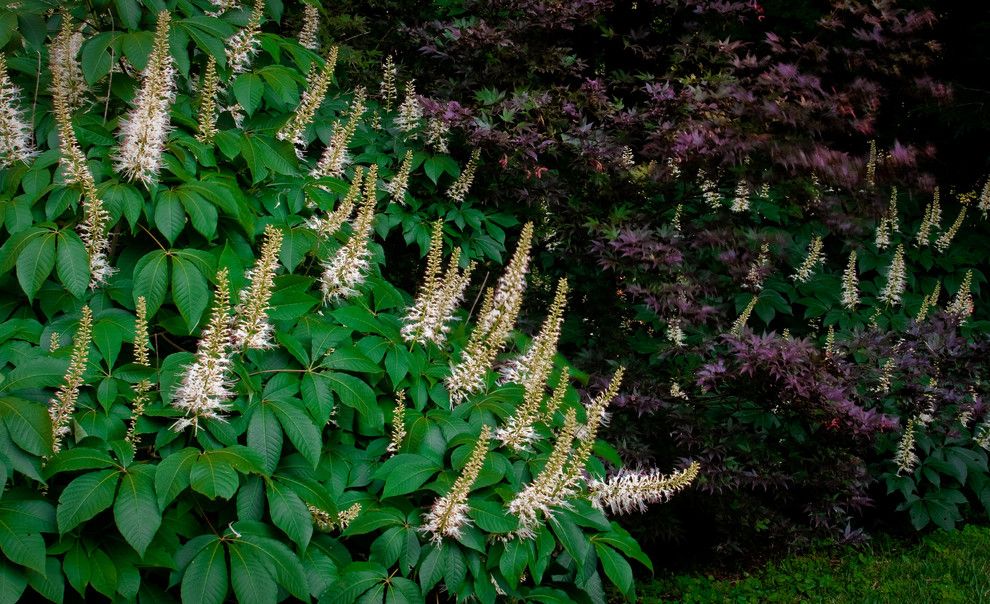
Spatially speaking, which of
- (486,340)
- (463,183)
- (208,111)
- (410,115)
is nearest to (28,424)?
(208,111)

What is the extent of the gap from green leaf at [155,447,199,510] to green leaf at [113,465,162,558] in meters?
0.03

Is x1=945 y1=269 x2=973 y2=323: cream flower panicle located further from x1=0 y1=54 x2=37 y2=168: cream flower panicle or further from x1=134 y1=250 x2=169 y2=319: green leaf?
x1=0 y1=54 x2=37 y2=168: cream flower panicle

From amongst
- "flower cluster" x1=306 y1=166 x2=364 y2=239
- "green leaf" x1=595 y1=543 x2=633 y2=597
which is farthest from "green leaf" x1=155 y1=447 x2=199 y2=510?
"green leaf" x1=595 y1=543 x2=633 y2=597

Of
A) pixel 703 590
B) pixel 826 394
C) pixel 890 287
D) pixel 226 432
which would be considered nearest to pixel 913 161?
pixel 890 287

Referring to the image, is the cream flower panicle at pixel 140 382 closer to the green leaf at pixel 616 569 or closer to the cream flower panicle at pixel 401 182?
the green leaf at pixel 616 569

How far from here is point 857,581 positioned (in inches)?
192

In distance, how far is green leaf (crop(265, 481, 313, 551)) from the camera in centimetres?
253

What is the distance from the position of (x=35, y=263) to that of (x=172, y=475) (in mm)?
967

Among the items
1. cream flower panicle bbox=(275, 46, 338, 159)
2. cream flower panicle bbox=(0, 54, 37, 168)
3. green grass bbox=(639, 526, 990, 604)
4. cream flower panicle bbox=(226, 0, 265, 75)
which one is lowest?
green grass bbox=(639, 526, 990, 604)

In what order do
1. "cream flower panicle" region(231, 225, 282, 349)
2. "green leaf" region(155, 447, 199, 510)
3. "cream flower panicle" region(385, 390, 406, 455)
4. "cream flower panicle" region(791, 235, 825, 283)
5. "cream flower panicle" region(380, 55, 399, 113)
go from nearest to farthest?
1. "green leaf" region(155, 447, 199, 510)
2. "cream flower panicle" region(231, 225, 282, 349)
3. "cream flower panicle" region(385, 390, 406, 455)
4. "cream flower panicle" region(380, 55, 399, 113)
5. "cream flower panicle" region(791, 235, 825, 283)

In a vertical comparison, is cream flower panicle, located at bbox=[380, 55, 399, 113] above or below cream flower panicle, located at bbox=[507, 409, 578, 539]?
above

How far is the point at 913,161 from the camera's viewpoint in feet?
16.0

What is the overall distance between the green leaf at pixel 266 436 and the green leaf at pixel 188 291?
0.38 metres

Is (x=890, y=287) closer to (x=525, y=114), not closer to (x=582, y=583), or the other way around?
(x=525, y=114)
